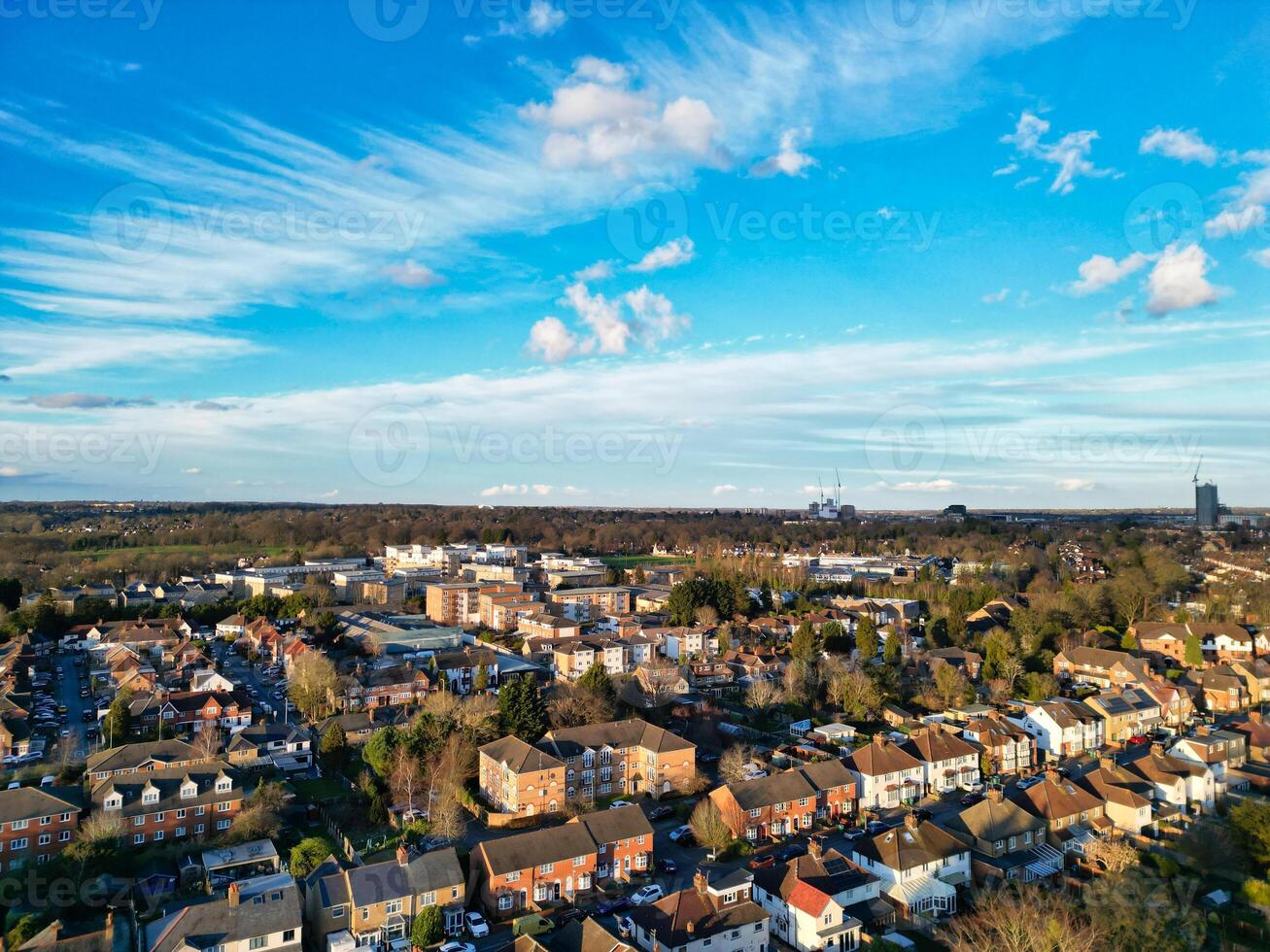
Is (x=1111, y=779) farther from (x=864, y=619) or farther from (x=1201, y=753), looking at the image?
(x=864, y=619)

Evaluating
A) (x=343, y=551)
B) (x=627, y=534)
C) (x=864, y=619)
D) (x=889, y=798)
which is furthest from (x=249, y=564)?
(x=889, y=798)

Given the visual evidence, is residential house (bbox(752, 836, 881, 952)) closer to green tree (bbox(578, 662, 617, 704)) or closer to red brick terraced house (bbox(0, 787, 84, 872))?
green tree (bbox(578, 662, 617, 704))

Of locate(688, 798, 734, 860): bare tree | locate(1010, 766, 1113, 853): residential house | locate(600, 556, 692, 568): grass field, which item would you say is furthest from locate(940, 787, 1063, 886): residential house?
locate(600, 556, 692, 568): grass field

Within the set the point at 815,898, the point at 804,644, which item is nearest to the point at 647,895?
the point at 815,898

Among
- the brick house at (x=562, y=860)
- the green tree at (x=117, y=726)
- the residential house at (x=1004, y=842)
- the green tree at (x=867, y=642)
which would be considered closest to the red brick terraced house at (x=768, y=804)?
the brick house at (x=562, y=860)

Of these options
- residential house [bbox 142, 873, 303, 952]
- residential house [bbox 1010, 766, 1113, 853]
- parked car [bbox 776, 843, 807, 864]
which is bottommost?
parked car [bbox 776, 843, 807, 864]

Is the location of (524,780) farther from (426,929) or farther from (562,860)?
(426,929)
